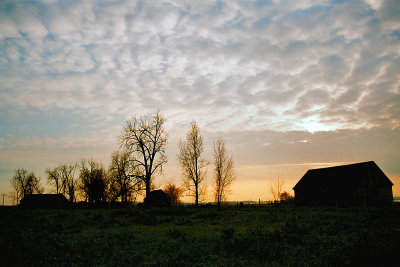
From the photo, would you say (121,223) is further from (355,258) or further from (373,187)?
(373,187)

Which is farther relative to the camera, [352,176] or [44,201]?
[44,201]

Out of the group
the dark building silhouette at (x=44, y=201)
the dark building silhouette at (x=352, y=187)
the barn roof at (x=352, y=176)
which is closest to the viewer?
the dark building silhouette at (x=352, y=187)

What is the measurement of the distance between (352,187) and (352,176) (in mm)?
2548

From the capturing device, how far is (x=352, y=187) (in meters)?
53.0

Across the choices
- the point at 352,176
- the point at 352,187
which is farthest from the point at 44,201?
the point at 352,176

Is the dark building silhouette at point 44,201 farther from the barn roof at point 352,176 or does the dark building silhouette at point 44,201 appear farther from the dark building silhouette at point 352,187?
the barn roof at point 352,176

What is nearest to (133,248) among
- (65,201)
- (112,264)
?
(112,264)

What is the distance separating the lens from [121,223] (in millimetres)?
22281

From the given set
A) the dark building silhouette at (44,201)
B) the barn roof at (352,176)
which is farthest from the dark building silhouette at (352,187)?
the dark building silhouette at (44,201)

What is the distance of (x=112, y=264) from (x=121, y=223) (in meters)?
14.6

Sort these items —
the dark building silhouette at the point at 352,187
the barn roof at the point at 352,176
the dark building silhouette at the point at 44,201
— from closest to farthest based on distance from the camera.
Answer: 1. the dark building silhouette at the point at 352,187
2. the barn roof at the point at 352,176
3. the dark building silhouette at the point at 44,201

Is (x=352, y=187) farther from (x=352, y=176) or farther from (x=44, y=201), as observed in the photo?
(x=44, y=201)

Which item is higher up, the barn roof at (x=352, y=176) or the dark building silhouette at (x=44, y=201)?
the barn roof at (x=352, y=176)

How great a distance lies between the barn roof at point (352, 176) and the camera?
5394 cm
